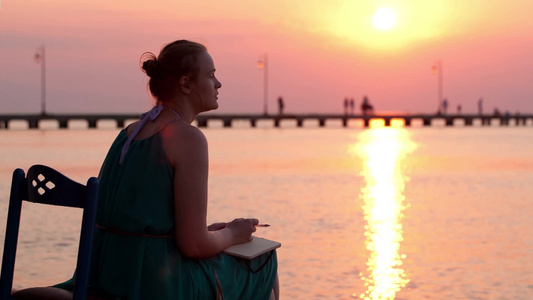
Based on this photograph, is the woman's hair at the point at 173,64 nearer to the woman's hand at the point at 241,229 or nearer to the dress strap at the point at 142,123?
the dress strap at the point at 142,123

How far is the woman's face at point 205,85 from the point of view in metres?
3.08

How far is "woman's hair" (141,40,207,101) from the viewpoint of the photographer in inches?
120

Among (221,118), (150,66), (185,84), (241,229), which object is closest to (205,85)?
(185,84)

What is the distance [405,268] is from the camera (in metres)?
7.05

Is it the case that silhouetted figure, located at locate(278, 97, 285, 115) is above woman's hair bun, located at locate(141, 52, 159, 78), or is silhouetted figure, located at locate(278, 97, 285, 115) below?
above

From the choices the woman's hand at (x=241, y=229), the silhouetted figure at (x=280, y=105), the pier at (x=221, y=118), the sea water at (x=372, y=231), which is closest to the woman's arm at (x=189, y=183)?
the woman's hand at (x=241, y=229)

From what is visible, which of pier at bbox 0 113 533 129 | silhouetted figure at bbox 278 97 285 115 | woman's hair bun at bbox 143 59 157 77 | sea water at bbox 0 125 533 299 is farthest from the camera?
silhouetted figure at bbox 278 97 285 115

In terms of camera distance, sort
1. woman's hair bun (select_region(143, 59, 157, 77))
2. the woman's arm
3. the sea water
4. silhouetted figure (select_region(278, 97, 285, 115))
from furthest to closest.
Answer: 1. silhouetted figure (select_region(278, 97, 285, 115))
2. the sea water
3. woman's hair bun (select_region(143, 59, 157, 77))
4. the woman's arm

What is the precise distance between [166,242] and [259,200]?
9.55m

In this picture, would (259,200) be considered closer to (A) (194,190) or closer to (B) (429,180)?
(B) (429,180)

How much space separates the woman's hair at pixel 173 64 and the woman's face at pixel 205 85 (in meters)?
0.02

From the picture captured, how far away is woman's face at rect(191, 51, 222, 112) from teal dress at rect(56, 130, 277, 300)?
7.7 inches

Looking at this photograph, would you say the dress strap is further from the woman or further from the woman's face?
the woman's face

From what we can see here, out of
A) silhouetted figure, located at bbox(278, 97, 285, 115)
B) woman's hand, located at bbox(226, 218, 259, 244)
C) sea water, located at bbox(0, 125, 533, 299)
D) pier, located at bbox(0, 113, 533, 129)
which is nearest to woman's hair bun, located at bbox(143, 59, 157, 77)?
woman's hand, located at bbox(226, 218, 259, 244)
